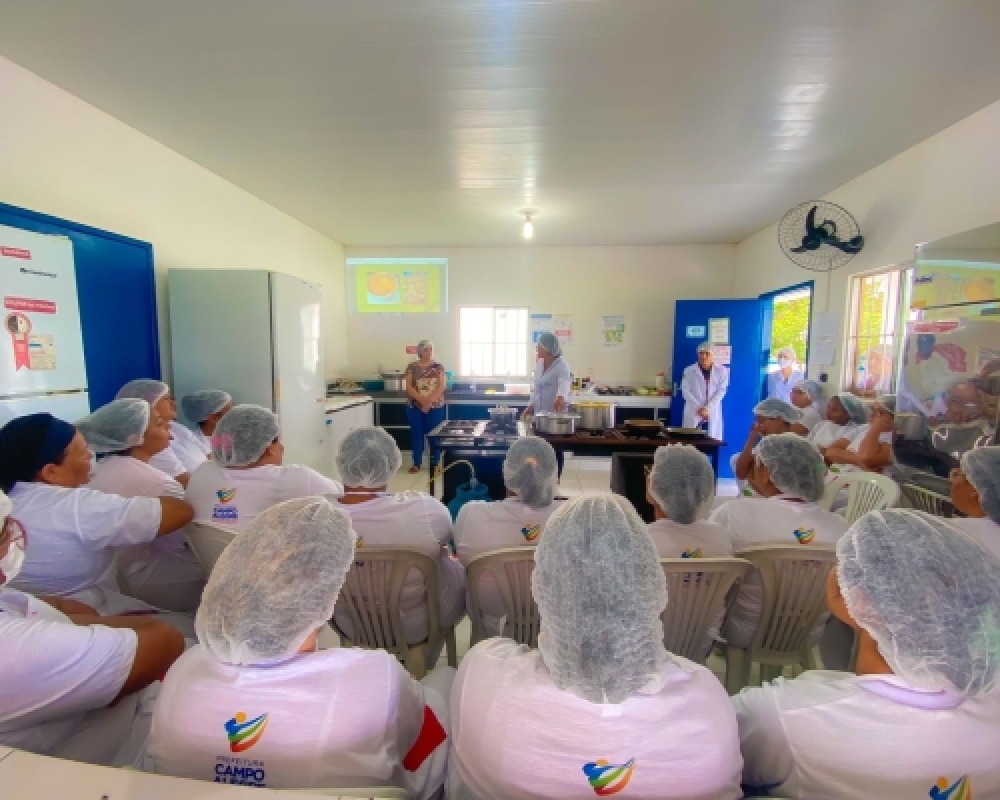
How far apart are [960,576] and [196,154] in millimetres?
4054

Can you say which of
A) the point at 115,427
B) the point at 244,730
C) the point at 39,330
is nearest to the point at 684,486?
the point at 244,730

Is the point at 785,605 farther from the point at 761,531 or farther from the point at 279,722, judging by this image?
the point at 279,722

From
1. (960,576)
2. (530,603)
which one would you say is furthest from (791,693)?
(530,603)

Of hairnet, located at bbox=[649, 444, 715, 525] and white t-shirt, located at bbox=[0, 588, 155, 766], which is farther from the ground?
hairnet, located at bbox=[649, 444, 715, 525]

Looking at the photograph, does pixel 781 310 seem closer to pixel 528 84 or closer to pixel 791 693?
pixel 528 84

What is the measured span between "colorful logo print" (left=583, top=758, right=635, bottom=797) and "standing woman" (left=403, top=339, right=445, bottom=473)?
4648mm

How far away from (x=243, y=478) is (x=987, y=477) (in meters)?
2.50

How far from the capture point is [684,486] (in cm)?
167

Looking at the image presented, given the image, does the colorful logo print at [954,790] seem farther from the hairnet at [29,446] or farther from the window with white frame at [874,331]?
the window with white frame at [874,331]

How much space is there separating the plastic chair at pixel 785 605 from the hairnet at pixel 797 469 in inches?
9.4

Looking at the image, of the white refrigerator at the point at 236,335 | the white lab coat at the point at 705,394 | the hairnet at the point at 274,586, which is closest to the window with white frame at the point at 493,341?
the white lab coat at the point at 705,394

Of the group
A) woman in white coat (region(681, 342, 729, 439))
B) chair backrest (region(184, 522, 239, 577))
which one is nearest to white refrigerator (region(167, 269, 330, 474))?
chair backrest (region(184, 522, 239, 577))

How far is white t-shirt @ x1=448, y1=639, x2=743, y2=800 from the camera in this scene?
767mm

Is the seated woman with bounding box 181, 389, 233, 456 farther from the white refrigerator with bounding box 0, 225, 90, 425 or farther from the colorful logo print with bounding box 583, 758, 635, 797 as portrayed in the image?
the colorful logo print with bounding box 583, 758, 635, 797
